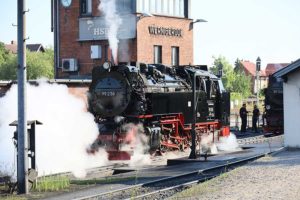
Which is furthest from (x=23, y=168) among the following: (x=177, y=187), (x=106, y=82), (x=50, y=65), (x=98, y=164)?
(x=50, y=65)

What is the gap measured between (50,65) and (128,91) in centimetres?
6409

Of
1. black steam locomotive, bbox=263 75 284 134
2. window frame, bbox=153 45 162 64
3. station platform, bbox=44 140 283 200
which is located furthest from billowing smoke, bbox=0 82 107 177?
window frame, bbox=153 45 162 64

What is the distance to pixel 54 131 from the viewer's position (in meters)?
16.8

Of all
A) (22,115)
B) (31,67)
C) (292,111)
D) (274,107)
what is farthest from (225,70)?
(22,115)

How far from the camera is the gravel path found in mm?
11680

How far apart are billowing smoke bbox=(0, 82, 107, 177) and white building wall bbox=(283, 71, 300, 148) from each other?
7148 mm

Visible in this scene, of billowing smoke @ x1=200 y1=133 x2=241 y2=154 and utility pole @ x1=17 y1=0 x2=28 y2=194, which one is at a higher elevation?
utility pole @ x1=17 y1=0 x2=28 y2=194

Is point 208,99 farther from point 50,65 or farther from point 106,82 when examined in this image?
point 50,65

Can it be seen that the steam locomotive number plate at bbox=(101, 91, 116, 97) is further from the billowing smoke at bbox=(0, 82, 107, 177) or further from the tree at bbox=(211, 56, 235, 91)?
the tree at bbox=(211, 56, 235, 91)

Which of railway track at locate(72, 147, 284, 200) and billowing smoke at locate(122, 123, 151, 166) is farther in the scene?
billowing smoke at locate(122, 123, 151, 166)

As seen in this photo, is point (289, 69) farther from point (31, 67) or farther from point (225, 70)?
point (225, 70)

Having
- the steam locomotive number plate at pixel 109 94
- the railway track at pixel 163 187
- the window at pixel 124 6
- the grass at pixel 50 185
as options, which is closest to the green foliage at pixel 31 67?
the window at pixel 124 6

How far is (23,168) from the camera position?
42.5 ft

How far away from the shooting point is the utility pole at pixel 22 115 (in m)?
12.9
